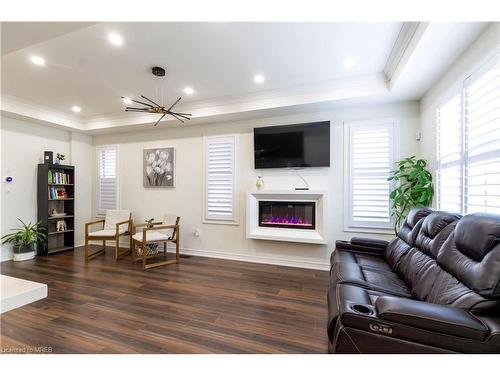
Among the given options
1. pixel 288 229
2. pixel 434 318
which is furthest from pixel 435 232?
→ pixel 288 229

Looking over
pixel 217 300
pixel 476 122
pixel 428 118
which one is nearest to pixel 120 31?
pixel 217 300

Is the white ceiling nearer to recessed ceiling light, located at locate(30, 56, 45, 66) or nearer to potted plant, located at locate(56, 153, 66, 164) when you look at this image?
recessed ceiling light, located at locate(30, 56, 45, 66)

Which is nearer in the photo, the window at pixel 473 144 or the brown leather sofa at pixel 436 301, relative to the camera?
the brown leather sofa at pixel 436 301

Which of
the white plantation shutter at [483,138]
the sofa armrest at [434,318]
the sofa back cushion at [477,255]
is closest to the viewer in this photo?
the sofa armrest at [434,318]

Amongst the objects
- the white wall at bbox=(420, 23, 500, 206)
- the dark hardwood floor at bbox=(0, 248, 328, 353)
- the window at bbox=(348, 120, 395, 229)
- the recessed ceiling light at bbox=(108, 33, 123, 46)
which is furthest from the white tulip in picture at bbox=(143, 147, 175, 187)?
the white wall at bbox=(420, 23, 500, 206)

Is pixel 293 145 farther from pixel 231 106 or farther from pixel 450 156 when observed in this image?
pixel 450 156

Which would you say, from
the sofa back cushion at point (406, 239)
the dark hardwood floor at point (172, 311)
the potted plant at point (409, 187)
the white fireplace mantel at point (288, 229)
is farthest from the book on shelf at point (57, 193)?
the potted plant at point (409, 187)

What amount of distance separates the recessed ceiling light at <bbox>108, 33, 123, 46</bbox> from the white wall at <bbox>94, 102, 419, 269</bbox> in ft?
7.08

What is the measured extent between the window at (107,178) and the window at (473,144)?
574 cm

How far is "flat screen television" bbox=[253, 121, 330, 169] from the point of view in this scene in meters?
3.75

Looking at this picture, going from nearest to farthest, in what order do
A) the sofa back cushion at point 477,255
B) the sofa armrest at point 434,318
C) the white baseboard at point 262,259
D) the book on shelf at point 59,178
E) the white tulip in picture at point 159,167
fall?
the sofa armrest at point 434,318 < the sofa back cushion at point 477,255 < the white baseboard at point 262,259 < the book on shelf at point 59,178 < the white tulip in picture at point 159,167

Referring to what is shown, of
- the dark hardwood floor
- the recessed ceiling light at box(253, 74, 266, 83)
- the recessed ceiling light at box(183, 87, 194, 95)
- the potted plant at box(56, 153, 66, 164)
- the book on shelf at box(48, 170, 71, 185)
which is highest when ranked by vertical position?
the recessed ceiling light at box(253, 74, 266, 83)

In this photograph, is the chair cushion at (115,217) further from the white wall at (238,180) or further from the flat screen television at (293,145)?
the flat screen television at (293,145)

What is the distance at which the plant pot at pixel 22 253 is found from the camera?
4.10 meters
